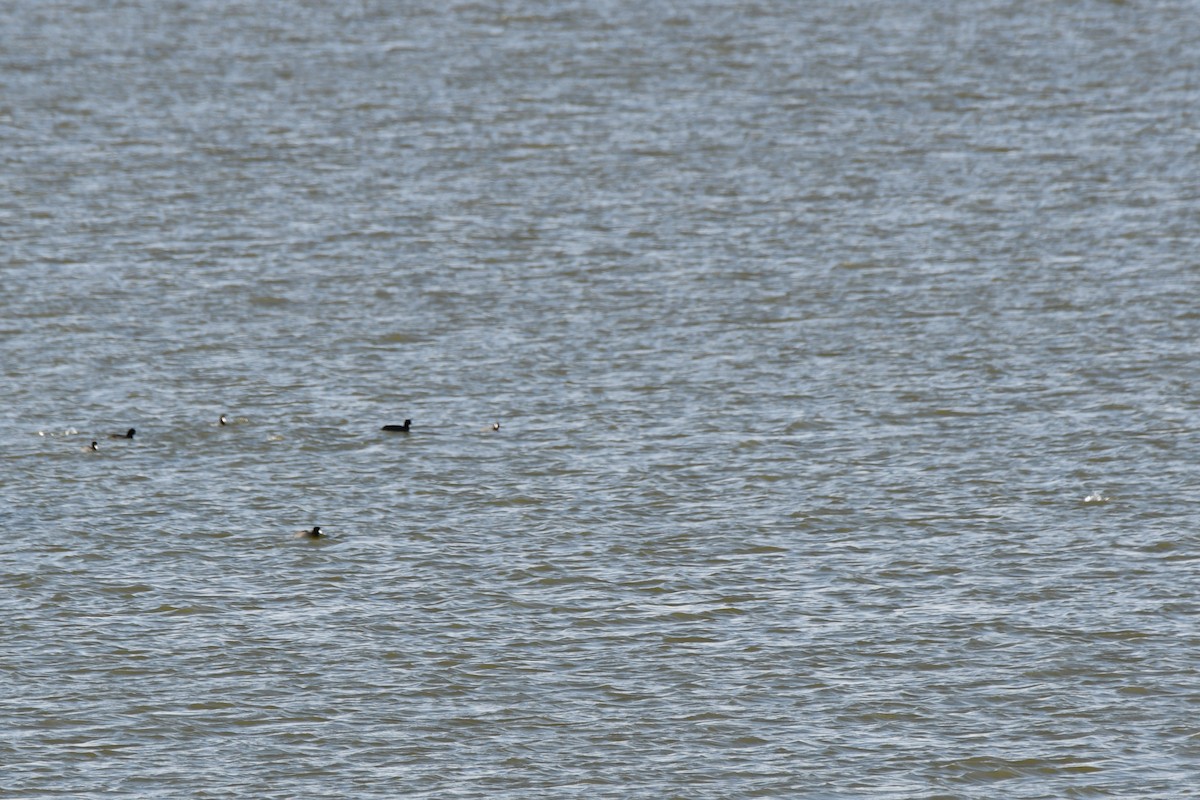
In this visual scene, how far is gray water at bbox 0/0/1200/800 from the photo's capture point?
24281 millimetres

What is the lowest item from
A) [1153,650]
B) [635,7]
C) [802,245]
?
[1153,650]

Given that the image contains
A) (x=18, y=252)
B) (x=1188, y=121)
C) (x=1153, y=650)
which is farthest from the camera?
(x=1188, y=121)

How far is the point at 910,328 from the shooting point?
40000 mm

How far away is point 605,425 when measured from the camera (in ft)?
115

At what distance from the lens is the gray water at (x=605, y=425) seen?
2428 centimetres

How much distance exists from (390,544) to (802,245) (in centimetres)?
1813

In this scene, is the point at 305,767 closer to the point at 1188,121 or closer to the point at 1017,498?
the point at 1017,498

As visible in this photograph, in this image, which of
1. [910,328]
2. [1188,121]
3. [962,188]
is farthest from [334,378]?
[1188,121]

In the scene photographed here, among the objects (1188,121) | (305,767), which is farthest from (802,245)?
(305,767)

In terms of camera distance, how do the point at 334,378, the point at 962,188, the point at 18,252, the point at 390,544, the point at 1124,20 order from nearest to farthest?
1. the point at 390,544
2. the point at 334,378
3. the point at 18,252
4. the point at 962,188
5. the point at 1124,20

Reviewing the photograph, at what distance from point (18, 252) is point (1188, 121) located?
30849mm

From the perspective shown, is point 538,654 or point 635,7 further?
point 635,7

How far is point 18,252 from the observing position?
45281mm

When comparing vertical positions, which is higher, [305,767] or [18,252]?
[18,252]
